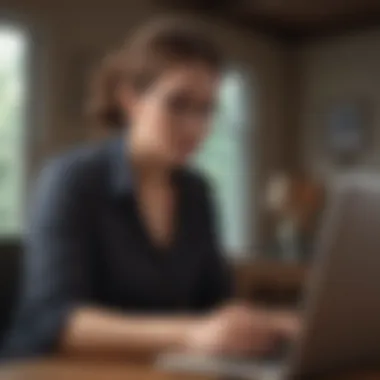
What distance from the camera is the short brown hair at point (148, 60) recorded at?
5.66 feet

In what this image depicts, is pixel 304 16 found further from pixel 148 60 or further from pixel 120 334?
pixel 120 334

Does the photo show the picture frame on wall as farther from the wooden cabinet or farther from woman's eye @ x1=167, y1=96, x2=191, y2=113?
woman's eye @ x1=167, y1=96, x2=191, y2=113

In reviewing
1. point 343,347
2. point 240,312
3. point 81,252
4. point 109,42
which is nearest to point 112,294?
point 81,252

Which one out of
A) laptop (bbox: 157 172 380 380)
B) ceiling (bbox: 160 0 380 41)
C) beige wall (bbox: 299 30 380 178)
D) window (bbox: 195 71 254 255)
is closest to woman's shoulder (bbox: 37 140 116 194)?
laptop (bbox: 157 172 380 380)

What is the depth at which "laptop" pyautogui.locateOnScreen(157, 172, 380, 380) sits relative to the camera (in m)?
0.94

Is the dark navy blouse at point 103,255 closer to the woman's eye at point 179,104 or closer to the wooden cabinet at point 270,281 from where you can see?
the woman's eye at point 179,104

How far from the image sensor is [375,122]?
12.2ft

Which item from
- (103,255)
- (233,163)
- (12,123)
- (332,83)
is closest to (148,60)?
(103,255)

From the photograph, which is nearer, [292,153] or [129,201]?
[129,201]

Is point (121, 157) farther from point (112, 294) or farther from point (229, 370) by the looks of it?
point (229, 370)

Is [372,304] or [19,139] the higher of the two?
[19,139]

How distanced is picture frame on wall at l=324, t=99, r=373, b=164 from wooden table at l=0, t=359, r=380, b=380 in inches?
105

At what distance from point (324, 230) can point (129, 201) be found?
753mm

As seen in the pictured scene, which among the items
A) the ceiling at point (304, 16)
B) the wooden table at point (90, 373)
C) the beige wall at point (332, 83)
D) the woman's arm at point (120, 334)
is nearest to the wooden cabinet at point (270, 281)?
the beige wall at point (332, 83)
